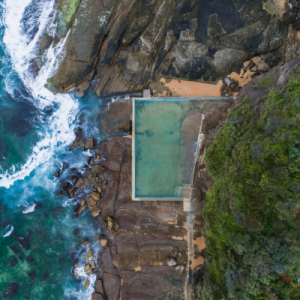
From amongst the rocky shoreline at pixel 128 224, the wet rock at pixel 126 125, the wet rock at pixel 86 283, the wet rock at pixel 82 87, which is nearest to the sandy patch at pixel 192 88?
the rocky shoreline at pixel 128 224

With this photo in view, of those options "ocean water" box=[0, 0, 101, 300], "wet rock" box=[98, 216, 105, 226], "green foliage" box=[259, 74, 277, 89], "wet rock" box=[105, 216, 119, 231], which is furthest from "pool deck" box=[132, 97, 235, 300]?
"ocean water" box=[0, 0, 101, 300]

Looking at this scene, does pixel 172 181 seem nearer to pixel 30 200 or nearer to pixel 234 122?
pixel 234 122

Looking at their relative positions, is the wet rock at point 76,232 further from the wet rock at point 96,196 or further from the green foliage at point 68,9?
the green foliage at point 68,9

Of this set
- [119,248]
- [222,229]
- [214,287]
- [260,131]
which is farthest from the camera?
[119,248]

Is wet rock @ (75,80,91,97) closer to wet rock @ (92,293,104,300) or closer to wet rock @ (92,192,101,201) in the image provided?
wet rock @ (92,192,101,201)

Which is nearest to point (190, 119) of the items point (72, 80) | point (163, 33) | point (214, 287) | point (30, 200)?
point (163, 33)

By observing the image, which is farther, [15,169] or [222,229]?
[15,169]

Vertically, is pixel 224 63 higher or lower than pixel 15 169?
higher
